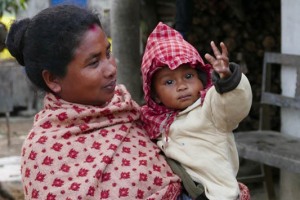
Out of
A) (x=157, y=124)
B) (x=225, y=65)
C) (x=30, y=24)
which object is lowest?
(x=157, y=124)

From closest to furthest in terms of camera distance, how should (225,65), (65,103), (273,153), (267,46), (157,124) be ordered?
(225,65)
(65,103)
(157,124)
(273,153)
(267,46)

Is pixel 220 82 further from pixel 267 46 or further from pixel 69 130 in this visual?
pixel 267 46

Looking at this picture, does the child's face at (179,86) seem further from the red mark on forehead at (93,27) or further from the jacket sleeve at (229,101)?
the red mark on forehead at (93,27)

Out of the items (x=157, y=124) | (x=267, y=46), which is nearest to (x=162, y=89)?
(x=157, y=124)

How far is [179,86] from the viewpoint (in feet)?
6.59

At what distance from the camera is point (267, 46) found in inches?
249

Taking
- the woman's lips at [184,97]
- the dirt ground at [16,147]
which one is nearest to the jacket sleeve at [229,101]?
the woman's lips at [184,97]

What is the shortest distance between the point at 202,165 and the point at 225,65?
0.34 m

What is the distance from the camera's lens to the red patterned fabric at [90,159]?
1.76 meters

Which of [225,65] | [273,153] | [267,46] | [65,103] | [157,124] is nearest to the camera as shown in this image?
[225,65]

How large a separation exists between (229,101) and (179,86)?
0.83 feet

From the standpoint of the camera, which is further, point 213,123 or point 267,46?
point 267,46

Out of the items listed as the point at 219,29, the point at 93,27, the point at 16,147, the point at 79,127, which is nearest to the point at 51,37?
the point at 93,27

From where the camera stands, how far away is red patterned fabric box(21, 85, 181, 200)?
176cm
